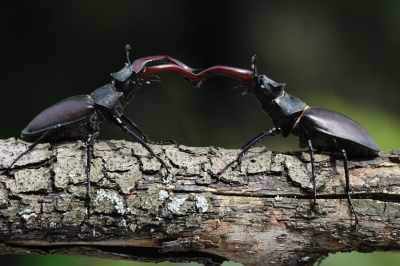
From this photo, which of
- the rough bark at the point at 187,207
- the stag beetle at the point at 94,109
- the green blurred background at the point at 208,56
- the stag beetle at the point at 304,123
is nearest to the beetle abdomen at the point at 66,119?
the stag beetle at the point at 94,109

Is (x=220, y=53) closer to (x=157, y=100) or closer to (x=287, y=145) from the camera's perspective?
(x=157, y=100)

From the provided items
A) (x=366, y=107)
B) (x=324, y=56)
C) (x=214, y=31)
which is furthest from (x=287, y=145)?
(x=214, y=31)

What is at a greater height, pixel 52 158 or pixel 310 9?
pixel 310 9

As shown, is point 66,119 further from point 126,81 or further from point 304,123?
point 304,123

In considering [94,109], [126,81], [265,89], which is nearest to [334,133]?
[265,89]

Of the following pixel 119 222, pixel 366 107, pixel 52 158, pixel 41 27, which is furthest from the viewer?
pixel 366 107

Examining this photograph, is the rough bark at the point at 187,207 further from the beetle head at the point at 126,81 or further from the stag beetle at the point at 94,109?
the beetle head at the point at 126,81
